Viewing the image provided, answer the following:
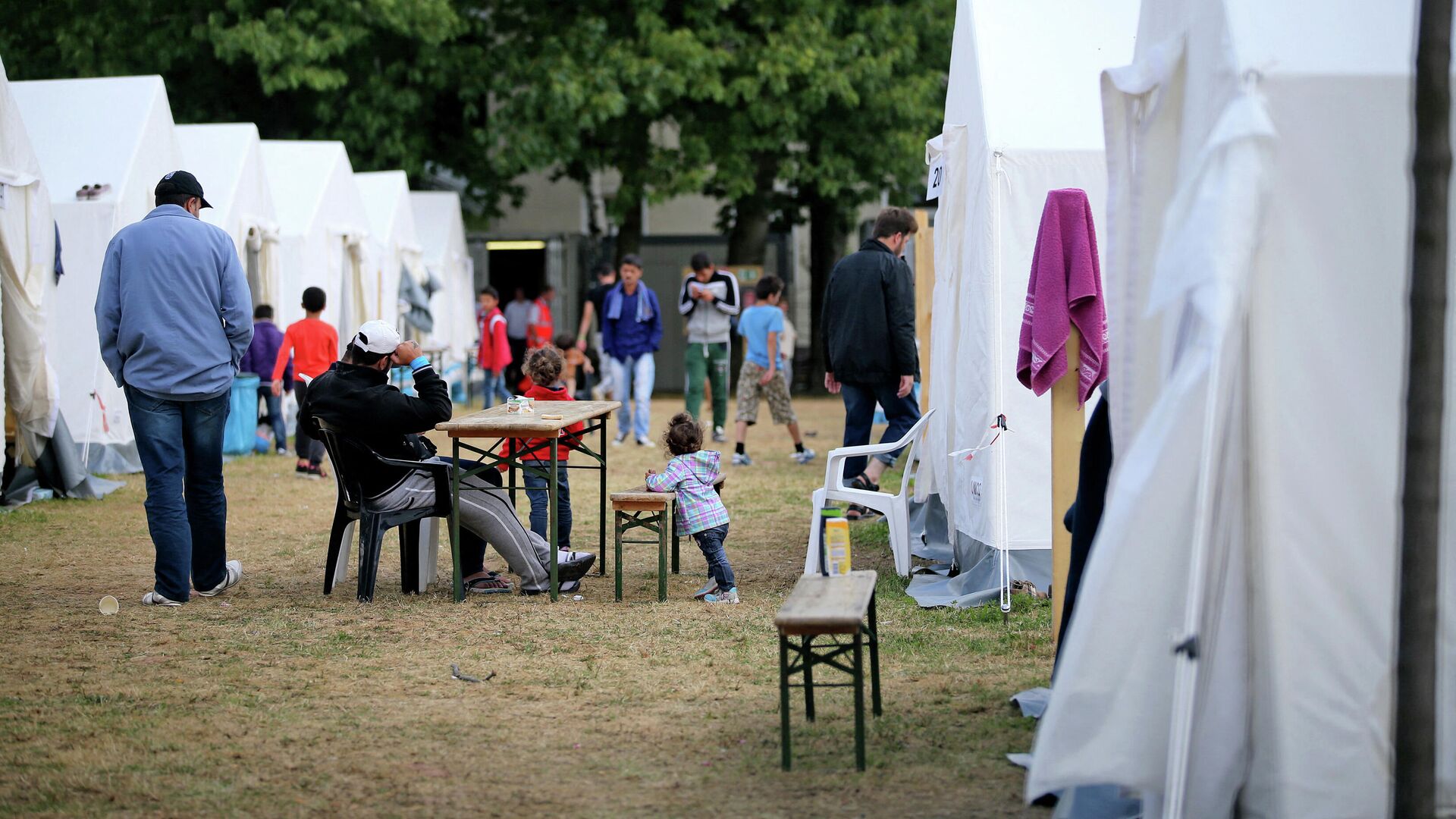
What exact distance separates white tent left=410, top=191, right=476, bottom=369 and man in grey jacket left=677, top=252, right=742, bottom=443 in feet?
29.8

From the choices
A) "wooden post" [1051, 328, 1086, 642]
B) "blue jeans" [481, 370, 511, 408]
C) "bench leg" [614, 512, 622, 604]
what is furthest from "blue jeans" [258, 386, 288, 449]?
"wooden post" [1051, 328, 1086, 642]

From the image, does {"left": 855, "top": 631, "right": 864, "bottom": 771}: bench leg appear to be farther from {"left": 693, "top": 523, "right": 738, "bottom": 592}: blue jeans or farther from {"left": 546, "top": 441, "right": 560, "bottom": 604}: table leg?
{"left": 546, "top": 441, "right": 560, "bottom": 604}: table leg

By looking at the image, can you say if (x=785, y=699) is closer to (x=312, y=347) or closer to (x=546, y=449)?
(x=546, y=449)

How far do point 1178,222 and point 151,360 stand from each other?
4783 millimetres

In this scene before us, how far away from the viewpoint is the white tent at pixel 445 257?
22.8m

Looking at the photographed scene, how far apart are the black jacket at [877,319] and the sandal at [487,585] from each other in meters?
2.75

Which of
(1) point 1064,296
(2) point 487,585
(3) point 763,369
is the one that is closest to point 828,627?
(1) point 1064,296

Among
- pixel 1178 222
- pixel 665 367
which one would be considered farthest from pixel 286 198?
pixel 1178 222

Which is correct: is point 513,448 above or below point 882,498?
above

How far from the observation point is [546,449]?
8031 mm

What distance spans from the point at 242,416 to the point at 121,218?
2729mm

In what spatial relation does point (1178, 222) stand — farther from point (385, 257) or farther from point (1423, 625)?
point (385, 257)

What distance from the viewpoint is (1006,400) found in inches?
271

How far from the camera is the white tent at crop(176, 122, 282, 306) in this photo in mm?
13852
